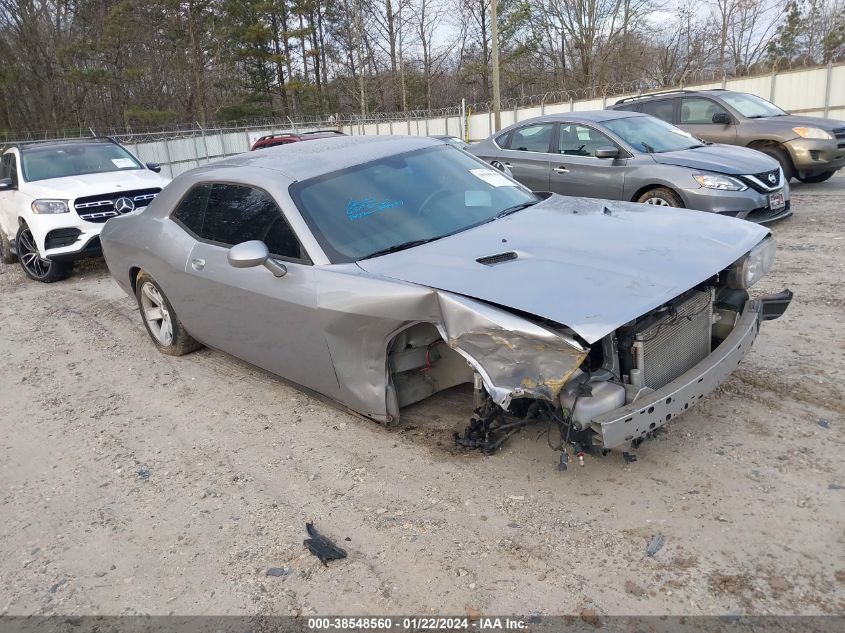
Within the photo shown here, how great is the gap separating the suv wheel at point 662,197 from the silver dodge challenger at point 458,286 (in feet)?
11.4

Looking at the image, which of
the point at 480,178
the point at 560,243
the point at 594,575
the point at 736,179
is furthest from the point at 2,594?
the point at 736,179

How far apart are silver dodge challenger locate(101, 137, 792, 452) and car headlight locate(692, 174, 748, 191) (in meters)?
3.51

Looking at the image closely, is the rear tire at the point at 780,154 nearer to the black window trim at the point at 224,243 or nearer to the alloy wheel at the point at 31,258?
the black window trim at the point at 224,243

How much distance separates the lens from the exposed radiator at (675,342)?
2953 mm

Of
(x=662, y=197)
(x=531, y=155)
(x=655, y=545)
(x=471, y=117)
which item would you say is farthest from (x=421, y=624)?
(x=471, y=117)

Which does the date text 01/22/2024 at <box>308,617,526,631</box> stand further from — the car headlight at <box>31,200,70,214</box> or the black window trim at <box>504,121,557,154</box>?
the car headlight at <box>31,200,70,214</box>

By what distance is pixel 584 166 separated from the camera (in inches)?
318

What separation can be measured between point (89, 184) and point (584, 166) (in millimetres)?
6405

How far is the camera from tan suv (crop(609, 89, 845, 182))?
977 cm

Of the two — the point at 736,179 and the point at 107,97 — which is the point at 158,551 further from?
the point at 107,97

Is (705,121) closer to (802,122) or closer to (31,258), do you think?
(802,122)

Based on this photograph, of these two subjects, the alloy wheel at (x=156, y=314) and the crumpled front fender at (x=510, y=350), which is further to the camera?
the alloy wheel at (x=156, y=314)

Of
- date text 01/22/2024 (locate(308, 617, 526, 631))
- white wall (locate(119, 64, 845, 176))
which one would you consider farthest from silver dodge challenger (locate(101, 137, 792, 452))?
white wall (locate(119, 64, 845, 176))

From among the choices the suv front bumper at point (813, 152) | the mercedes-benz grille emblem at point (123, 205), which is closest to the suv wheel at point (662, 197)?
the suv front bumper at point (813, 152)
